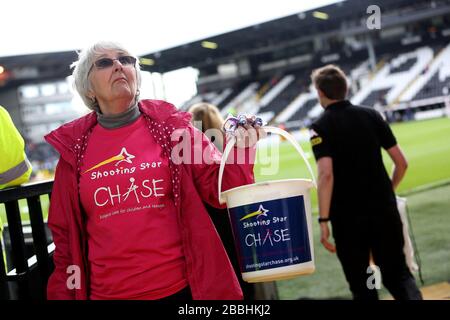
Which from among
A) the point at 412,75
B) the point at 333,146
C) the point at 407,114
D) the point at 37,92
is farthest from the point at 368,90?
the point at 333,146

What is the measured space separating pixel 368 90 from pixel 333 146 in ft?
85.5

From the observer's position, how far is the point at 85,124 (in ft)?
5.34

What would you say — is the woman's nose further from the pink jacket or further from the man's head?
the man's head

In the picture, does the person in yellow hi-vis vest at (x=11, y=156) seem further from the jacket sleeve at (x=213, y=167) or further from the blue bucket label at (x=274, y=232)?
the blue bucket label at (x=274, y=232)

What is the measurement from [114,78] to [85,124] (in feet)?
0.54

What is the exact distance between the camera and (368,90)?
90.9 ft

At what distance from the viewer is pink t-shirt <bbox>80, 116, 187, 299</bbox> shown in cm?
145

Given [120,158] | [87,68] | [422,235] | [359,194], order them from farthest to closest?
1. [422,235]
2. [359,194]
3. [87,68]
4. [120,158]

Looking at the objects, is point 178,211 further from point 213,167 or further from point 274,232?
point 274,232

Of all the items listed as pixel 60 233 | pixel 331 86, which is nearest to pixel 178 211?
pixel 60 233

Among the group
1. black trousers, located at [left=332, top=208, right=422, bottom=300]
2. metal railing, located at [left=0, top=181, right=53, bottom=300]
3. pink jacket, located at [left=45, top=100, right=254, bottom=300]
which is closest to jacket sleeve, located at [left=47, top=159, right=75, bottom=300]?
pink jacket, located at [left=45, top=100, right=254, bottom=300]

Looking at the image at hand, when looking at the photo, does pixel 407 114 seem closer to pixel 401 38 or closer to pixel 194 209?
pixel 401 38
